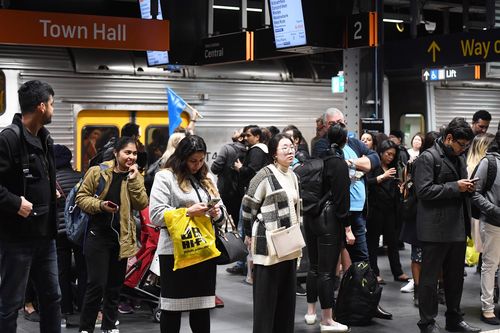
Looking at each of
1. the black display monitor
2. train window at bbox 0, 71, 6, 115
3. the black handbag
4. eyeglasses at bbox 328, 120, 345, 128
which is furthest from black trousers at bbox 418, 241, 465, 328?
train window at bbox 0, 71, 6, 115

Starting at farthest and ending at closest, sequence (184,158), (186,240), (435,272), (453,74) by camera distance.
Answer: (453,74)
(435,272)
(184,158)
(186,240)

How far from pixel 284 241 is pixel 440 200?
5.61 ft

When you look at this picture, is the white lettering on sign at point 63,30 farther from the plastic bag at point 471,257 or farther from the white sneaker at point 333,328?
the plastic bag at point 471,257

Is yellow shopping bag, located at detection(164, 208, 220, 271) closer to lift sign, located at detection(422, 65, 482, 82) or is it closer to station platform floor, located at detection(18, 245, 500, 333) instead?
station platform floor, located at detection(18, 245, 500, 333)

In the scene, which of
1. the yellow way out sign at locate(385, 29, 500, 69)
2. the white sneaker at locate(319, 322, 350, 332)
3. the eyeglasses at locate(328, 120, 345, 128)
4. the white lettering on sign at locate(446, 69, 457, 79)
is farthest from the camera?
the white lettering on sign at locate(446, 69, 457, 79)

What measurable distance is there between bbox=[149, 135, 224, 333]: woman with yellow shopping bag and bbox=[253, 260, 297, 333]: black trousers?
454mm

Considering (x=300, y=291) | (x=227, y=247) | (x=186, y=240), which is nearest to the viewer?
(x=186, y=240)

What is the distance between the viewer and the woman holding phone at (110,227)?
6.92 metres

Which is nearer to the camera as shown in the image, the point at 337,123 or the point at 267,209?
the point at 267,209

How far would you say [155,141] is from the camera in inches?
508

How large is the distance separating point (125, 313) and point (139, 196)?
6.01 feet

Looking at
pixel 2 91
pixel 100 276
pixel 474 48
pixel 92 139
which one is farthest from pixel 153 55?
pixel 100 276

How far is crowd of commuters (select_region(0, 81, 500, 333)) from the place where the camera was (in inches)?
215

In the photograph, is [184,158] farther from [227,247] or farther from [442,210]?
[442,210]
